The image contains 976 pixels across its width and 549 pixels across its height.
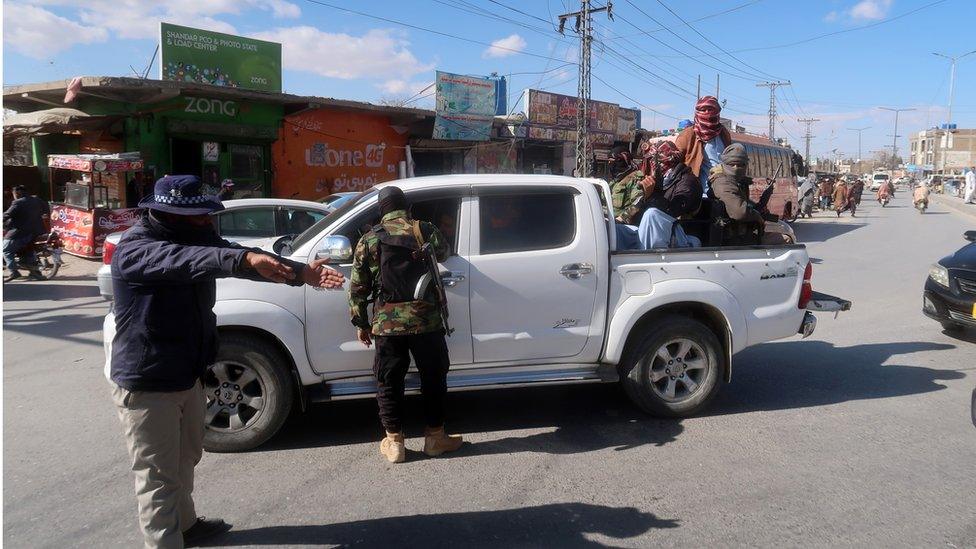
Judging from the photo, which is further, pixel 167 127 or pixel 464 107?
pixel 464 107

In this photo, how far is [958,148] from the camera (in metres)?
108

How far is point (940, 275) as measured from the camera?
8141mm

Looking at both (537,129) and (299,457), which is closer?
(299,457)

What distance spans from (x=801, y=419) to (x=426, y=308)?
122 inches

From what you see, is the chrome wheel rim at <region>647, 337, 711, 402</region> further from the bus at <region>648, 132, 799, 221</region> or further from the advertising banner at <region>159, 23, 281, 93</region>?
the bus at <region>648, 132, 799, 221</region>

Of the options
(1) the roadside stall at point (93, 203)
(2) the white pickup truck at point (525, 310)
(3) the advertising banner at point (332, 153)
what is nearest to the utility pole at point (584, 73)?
(3) the advertising banner at point (332, 153)

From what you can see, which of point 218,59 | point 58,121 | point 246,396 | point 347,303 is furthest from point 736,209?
point 218,59

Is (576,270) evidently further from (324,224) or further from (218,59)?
(218,59)

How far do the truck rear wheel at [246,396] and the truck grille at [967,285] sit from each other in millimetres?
7271

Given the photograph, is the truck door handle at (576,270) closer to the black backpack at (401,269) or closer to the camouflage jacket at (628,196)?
the black backpack at (401,269)

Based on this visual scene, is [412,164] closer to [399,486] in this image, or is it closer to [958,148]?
[399,486]

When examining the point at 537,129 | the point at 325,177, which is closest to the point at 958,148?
the point at 537,129

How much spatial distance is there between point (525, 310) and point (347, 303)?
122 cm

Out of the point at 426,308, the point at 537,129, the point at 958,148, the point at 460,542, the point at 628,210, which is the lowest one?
the point at 460,542
